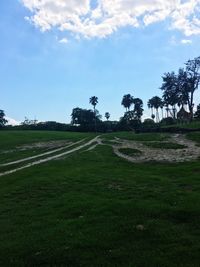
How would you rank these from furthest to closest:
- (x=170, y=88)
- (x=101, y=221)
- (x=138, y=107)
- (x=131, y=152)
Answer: (x=138, y=107) < (x=170, y=88) < (x=131, y=152) < (x=101, y=221)

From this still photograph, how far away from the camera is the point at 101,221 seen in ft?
47.9

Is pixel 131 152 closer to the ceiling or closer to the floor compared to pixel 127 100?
closer to the floor

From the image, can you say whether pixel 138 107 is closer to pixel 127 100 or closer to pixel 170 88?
pixel 127 100

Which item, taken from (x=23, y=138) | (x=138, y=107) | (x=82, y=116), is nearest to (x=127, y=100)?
(x=138, y=107)

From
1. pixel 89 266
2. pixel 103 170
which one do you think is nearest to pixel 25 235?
pixel 89 266

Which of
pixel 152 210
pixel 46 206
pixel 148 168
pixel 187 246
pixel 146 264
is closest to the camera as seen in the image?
pixel 146 264

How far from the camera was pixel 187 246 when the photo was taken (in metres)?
11.4

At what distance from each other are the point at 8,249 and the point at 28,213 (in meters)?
4.71

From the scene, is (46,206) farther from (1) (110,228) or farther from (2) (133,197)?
(1) (110,228)

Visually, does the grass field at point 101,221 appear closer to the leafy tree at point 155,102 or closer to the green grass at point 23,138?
the green grass at point 23,138

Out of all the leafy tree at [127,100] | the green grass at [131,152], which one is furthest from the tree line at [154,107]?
→ the green grass at [131,152]

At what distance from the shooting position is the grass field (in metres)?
11.0

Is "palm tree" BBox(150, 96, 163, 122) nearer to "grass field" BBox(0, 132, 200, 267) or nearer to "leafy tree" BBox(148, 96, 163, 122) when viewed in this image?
"leafy tree" BBox(148, 96, 163, 122)

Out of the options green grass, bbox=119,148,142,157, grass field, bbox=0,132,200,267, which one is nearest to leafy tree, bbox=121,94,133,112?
green grass, bbox=119,148,142,157
